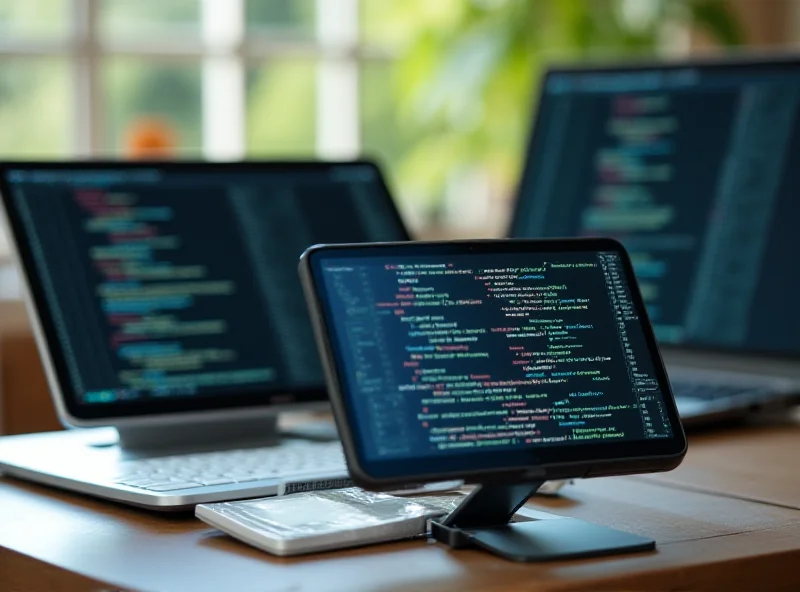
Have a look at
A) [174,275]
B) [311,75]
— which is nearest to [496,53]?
[311,75]

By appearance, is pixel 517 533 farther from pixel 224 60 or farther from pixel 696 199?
pixel 224 60

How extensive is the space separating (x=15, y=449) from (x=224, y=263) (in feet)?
0.92

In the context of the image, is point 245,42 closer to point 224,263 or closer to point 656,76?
point 656,76

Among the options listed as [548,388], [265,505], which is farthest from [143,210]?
[548,388]

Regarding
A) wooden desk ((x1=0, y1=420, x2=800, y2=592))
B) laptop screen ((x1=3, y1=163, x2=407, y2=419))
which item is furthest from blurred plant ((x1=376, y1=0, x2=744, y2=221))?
wooden desk ((x1=0, y1=420, x2=800, y2=592))

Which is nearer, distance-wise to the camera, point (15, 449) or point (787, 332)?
point (15, 449)

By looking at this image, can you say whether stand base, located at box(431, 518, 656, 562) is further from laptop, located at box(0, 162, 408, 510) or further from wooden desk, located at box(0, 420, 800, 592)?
laptop, located at box(0, 162, 408, 510)

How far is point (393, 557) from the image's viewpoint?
931 mm

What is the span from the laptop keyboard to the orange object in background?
221 centimetres

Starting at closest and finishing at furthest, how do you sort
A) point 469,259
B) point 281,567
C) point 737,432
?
point 281,567 → point 469,259 → point 737,432

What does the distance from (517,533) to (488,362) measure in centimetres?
12

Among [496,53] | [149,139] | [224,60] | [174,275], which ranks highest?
[174,275]

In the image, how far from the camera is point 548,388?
984 mm

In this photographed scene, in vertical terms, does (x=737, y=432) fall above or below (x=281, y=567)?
below
